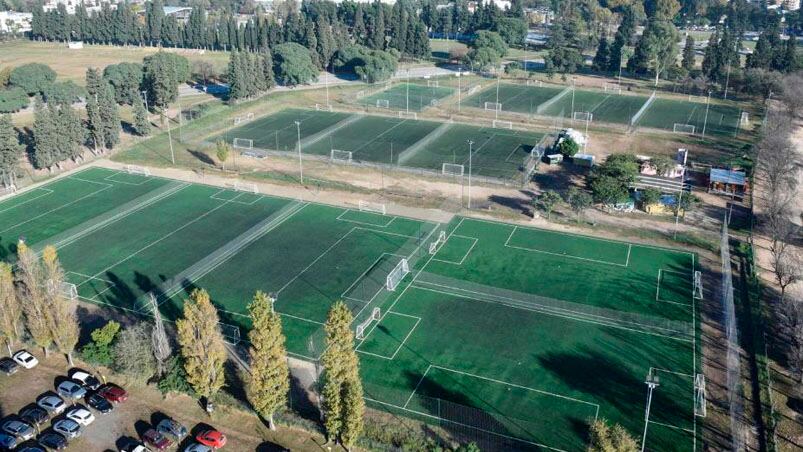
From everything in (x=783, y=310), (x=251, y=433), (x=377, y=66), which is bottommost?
(x=251, y=433)

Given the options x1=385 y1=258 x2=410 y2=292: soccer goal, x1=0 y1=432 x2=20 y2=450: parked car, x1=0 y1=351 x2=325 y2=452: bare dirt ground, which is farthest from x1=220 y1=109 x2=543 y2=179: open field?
x1=0 y1=432 x2=20 y2=450: parked car

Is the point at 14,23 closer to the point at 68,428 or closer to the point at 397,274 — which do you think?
the point at 397,274

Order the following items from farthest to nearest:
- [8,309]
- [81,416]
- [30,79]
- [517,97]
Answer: [517,97], [30,79], [8,309], [81,416]

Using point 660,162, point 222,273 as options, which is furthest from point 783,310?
point 222,273

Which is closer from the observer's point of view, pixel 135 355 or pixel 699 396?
pixel 699 396

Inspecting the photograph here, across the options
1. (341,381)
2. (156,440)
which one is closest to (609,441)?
(341,381)

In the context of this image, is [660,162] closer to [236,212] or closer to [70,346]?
[236,212]
